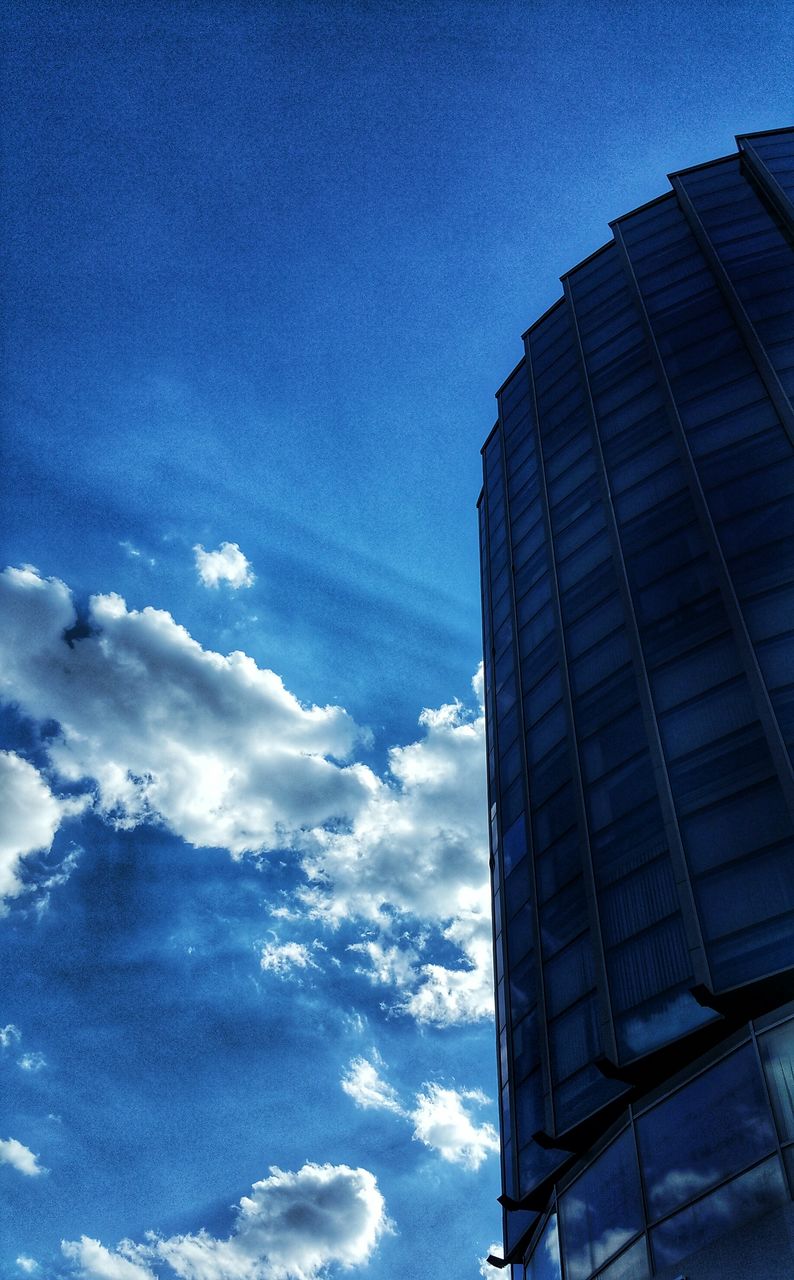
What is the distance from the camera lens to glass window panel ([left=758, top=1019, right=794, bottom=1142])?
2073 cm

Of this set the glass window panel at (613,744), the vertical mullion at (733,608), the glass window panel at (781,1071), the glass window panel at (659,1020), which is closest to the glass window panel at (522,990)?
the glass window panel at (659,1020)

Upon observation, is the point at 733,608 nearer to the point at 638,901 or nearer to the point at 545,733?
the point at 545,733

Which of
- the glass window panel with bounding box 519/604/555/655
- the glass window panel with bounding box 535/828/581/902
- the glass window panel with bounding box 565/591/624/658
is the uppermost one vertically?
the glass window panel with bounding box 519/604/555/655

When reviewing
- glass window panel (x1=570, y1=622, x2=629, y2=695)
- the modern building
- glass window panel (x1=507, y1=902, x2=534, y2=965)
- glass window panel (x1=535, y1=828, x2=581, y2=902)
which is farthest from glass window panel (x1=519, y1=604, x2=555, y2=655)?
glass window panel (x1=507, y1=902, x2=534, y2=965)

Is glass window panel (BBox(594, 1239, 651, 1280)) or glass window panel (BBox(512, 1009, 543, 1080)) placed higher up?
glass window panel (BBox(512, 1009, 543, 1080))

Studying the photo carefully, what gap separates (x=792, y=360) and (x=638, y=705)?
1508 centimetres

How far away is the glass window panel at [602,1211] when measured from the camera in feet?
76.5

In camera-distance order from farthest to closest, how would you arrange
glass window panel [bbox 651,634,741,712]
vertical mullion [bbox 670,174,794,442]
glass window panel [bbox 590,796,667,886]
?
vertical mullion [bbox 670,174,794,442] → glass window panel [bbox 651,634,741,712] → glass window panel [bbox 590,796,667,886]

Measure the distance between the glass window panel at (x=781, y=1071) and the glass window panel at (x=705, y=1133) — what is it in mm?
267

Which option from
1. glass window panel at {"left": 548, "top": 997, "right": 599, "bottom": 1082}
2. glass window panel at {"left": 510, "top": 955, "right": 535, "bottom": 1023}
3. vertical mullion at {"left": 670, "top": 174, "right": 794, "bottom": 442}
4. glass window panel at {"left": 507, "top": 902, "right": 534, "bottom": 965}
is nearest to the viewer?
glass window panel at {"left": 548, "top": 997, "right": 599, "bottom": 1082}

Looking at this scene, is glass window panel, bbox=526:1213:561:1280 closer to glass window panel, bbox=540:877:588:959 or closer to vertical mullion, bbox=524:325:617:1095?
vertical mullion, bbox=524:325:617:1095

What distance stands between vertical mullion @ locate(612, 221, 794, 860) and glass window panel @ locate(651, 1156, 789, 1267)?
8.43 m

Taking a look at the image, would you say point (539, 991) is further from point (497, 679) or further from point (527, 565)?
point (527, 565)

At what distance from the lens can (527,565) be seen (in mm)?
43562
